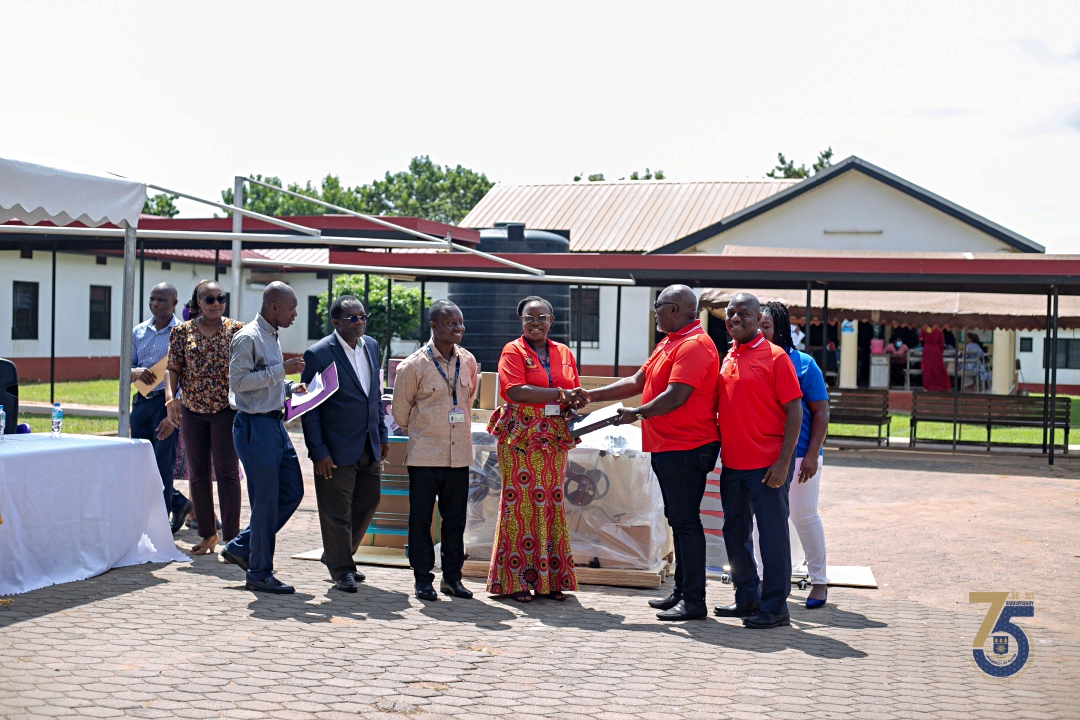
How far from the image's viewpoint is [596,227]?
32.6 meters

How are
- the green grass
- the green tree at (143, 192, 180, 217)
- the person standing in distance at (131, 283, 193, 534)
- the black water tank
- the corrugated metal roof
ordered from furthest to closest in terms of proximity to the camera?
the green tree at (143, 192, 180, 217) → the corrugated metal roof → the black water tank → the green grass → the person standing in distance at (131, 283, 193, 534)

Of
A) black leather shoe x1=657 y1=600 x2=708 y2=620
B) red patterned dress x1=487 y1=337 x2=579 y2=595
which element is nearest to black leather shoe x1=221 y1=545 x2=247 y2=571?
red patterned dress x1=487 y1=337 x2=579 y2=595

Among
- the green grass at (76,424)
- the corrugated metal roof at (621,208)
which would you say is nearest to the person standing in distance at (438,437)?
the green grass at (76,424)

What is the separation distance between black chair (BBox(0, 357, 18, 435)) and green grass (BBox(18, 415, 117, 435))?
8.50 metres

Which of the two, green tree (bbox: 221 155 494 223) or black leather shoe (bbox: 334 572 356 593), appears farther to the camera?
green tree (bbox: 221 155 494 223)

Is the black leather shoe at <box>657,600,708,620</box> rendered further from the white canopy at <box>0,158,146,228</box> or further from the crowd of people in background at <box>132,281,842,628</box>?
the white canopy at <box>0,158,146,228</box>

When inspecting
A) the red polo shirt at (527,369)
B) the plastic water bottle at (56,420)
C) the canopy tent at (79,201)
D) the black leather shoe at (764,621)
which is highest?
A: the canopy tent at (79,201)

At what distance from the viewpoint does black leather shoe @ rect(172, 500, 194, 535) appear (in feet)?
28.6

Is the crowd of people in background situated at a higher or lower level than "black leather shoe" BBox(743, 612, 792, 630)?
higher

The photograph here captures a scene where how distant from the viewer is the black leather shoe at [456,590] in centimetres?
689

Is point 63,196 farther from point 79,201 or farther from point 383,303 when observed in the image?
point 383,303

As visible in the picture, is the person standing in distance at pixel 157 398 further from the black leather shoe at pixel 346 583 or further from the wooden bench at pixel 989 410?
the wooden bench at pixel 989 410

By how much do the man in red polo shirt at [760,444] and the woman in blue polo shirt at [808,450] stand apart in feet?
0.90

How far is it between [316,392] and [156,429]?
2.34 m
